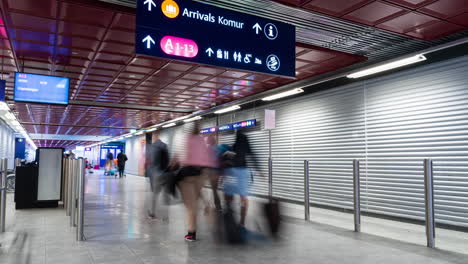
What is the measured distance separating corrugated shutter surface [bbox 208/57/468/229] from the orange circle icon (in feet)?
16.4

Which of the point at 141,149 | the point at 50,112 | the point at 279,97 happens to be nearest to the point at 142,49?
the point at 279,97

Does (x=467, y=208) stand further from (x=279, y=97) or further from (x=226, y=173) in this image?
(x=279, y=97)

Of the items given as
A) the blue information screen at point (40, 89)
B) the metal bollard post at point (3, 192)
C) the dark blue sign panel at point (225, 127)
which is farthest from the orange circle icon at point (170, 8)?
the dark blue sign panel at point (225, 127)

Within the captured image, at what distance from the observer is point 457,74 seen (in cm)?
606

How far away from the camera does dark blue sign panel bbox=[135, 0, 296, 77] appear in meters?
3.96

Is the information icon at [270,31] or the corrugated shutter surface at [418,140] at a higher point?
the information icon at [270,31]

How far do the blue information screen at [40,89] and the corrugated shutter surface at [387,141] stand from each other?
6.21 m

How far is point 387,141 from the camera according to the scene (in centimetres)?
736

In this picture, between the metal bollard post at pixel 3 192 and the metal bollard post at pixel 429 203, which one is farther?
the metal bollard post at pixel 3 192

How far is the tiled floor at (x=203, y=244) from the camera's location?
397 centimetres

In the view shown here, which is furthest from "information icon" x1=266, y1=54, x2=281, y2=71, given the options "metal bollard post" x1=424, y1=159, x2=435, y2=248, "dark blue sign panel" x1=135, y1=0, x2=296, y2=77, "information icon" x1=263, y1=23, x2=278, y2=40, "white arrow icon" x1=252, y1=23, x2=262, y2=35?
"metal bollard post" x1=424, y1=159, x2=435, y2=248

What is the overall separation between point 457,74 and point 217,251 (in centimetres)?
514

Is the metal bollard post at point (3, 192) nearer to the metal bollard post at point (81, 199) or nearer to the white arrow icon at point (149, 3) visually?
the metal bollard post at point (81, 199)

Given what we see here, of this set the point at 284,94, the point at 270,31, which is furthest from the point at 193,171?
the point at 284,94
